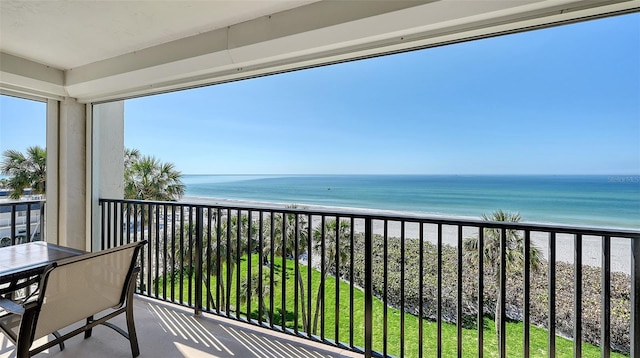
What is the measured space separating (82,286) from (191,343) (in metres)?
0.85

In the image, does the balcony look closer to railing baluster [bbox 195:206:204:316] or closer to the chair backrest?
railing baluster [bbox 195:206:204:316]

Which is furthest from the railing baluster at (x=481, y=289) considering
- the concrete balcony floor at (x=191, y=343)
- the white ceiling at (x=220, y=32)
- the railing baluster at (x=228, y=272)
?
the railing baluster at (x=228, y=272)

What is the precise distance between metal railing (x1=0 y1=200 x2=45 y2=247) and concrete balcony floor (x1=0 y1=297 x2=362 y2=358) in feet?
3.75

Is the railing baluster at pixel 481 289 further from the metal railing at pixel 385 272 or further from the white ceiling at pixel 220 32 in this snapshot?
the white ceiling at pixel 220 32

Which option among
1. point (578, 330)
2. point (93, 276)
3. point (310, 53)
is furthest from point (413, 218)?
point (93, 276)

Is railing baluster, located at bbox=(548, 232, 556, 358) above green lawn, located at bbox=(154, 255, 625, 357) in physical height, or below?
above

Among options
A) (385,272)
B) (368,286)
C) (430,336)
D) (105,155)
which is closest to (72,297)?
(368,286)

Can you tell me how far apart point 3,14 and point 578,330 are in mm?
3845

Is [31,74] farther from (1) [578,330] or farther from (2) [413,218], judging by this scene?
(1) [578,330]

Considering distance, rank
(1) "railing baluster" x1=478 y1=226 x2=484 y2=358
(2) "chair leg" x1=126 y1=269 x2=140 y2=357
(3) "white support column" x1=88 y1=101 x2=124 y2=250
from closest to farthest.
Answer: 1. (1) "railing baluster" x1=478 y1=226 x2=484 y2=358
2. (2) "chair leg" x1=126 y1=269 x2=140 y2=357
3. (3) "white support column" x1=88 y1=101 x2=124 y2=250

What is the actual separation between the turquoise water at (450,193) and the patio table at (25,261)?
11609mm

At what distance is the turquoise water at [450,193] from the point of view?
12435mm

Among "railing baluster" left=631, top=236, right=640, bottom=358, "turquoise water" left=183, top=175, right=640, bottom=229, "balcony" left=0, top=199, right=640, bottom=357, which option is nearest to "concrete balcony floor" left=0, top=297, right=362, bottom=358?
"balcony" left=0, top=199, right=640, bottom=357

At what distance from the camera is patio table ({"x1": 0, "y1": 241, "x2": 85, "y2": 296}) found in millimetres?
1446
